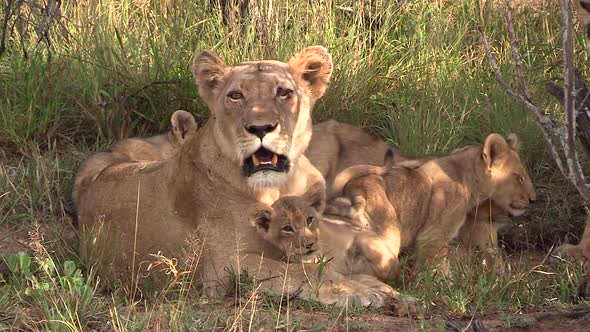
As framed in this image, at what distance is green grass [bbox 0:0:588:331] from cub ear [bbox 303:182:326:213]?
587 millimetres

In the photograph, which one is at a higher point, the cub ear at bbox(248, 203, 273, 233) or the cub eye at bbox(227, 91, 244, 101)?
the cub eye at bbox(227, 91, 244, 101)

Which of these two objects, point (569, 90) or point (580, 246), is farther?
point (580, 246)

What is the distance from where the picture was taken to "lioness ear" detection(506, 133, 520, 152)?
268 inches

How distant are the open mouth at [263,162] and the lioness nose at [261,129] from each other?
0.13 meters

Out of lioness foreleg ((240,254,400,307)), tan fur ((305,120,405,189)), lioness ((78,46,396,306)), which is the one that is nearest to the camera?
lioness foreleg ((240,254,400,307))

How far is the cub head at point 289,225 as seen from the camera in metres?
5.62

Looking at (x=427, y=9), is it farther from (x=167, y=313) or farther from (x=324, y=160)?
(x=167, y=313)

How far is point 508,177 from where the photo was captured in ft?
22.2

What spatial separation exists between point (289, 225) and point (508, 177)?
5.43 ft

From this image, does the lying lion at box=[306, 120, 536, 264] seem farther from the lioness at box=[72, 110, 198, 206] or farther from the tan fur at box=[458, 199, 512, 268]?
the lioness at box=[72, 110, 198, 206]

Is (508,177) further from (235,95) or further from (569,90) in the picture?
(569,90)

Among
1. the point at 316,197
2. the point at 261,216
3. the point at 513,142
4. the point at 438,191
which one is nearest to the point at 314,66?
the point at 316,197

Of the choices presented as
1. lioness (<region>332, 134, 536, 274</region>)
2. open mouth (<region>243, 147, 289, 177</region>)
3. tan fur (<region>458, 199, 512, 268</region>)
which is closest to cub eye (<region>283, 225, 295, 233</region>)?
open mouth (<region>243, 147, 289, 177</region>)

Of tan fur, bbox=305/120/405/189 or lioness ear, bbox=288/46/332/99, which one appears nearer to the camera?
lioness ear, bbox=288/46/332/99
